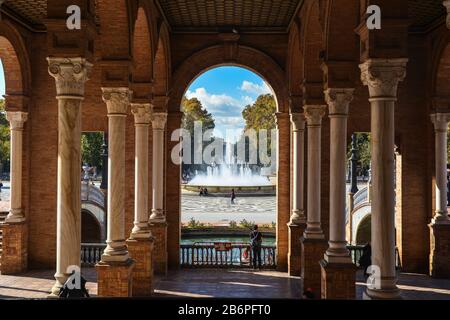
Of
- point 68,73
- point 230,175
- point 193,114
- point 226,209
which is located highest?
point 193,114

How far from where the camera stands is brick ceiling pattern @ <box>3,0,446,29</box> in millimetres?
14109

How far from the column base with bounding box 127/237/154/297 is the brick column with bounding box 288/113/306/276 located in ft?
17.0

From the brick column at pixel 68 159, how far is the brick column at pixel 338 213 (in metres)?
5.41

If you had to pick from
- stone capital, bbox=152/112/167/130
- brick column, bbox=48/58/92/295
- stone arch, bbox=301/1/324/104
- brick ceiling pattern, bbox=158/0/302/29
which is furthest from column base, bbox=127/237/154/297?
brick ceiling pattern, bbox=158/0/302/29

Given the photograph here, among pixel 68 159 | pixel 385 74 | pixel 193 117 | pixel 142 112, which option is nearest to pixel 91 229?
pixel 142 112

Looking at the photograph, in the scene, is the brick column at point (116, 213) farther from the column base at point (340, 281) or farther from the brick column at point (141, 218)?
the column base at point (340, 281)

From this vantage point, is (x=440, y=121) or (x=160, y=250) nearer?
(x=440, y=121)

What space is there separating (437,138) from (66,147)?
40.8 ft

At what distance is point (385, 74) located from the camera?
7.97 meters

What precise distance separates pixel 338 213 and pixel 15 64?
37.3 feet

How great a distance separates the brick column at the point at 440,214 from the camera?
15.8m

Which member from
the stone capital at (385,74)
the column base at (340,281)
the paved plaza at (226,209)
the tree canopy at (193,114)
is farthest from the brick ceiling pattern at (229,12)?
the tree canopy at (193,114)

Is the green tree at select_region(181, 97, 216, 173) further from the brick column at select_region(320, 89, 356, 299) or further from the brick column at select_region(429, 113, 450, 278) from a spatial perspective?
the brick column at select_region(320, 89, 356, 299)

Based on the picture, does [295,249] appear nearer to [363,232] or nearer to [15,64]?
[363,232]
